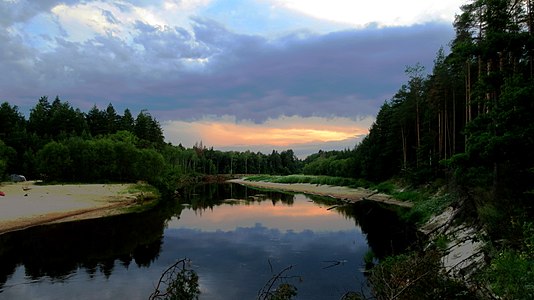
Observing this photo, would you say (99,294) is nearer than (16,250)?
Yes

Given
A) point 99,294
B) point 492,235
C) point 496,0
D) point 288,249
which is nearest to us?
point 492,235

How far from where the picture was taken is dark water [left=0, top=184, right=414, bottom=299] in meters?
18.0

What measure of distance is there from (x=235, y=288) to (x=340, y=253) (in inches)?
341

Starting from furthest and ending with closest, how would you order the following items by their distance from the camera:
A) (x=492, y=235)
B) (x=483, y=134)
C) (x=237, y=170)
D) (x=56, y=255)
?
1. (x=237, y=170)
2. (x=56, y=255)
3. (x=483, y=134)
4. (x=492, y=235)

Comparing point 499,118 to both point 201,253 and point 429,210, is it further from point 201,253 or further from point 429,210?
point 201,253

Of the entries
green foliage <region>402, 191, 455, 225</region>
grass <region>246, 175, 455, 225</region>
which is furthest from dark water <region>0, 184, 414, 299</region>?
grass <region>246, 175, 455, 225</region>

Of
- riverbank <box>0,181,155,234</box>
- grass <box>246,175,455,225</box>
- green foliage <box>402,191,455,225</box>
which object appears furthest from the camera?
riverbank <box>0,181,155,234</box>

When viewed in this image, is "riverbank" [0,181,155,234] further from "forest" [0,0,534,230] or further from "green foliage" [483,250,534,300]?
"green foliage" [483,250,534,300]

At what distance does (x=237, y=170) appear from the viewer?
189 metres

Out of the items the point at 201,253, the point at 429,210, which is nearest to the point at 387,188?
the point at 429,210

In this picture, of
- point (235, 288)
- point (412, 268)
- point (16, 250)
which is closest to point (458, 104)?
point (235, 288)

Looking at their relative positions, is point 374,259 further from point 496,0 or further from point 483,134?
point 496,0

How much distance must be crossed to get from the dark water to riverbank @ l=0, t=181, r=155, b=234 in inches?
106

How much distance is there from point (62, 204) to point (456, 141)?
43607 millimetres
